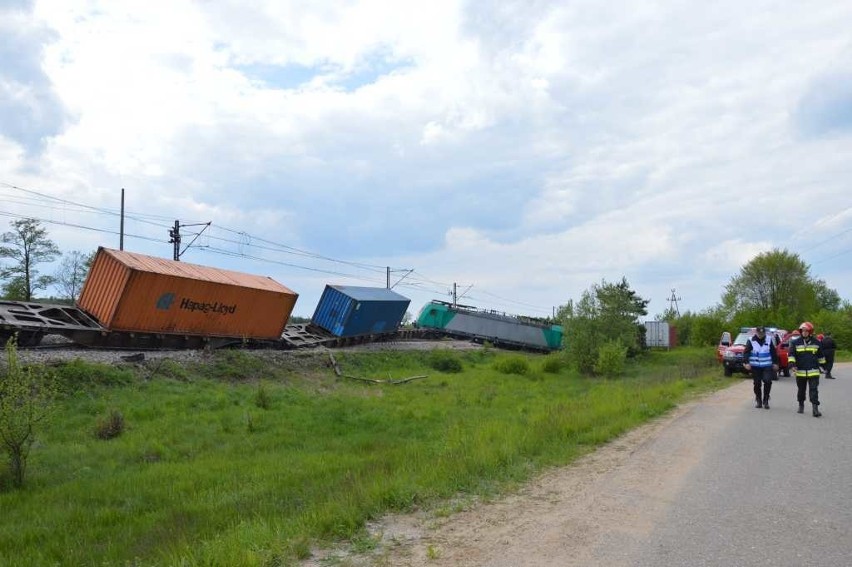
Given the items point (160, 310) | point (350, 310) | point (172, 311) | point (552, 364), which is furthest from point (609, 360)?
point (160, 310)

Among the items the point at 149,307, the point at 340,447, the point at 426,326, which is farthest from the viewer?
the point at 426,326

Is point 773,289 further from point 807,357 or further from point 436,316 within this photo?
point 807,357

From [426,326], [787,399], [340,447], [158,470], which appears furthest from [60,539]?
[426,326]

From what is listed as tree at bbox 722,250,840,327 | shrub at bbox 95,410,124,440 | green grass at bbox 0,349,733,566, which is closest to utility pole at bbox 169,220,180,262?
green grass at bbox 0,349,733,566

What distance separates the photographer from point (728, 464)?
7762 mm

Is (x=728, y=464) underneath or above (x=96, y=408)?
above

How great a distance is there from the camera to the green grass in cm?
648

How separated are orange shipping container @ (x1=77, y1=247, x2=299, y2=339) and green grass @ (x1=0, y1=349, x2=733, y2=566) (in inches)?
114

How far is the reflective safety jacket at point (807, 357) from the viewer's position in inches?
464

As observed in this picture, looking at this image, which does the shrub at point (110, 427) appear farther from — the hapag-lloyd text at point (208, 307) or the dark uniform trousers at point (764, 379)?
the dark uniform trousers at point (764, 379)

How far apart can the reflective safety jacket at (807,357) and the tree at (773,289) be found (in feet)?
181

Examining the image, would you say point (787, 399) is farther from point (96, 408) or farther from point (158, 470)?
point (96, 408)

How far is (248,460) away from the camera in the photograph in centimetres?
1156

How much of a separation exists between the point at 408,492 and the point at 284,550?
1909mm
